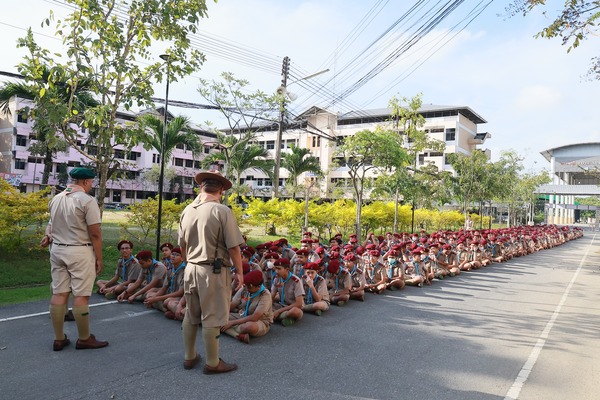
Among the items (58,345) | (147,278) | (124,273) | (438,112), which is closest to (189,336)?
(58,345)

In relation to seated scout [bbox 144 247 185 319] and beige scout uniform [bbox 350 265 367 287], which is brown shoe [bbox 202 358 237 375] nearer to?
seated scout [bbox 144 247 185 319]

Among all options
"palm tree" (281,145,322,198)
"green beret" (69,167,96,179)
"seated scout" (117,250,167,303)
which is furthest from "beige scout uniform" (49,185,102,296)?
"palm tree" (281,145,322,198)

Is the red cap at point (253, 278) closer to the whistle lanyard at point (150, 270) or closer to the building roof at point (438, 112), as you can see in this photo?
the whistle lanyard at point (150, 270)

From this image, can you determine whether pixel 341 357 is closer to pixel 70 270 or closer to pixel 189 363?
pixel 189 363

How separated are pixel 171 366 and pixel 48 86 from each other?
216 inches

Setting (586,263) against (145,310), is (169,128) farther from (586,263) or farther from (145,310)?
(586,263)

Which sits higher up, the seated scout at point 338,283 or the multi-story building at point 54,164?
the multi-story building at point 54,164

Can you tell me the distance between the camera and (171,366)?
4473mm

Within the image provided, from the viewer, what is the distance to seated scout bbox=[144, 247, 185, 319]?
6539 mm

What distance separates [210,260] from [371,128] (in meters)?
44.5

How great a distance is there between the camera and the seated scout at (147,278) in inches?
279

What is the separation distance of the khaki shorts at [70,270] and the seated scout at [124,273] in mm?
2776

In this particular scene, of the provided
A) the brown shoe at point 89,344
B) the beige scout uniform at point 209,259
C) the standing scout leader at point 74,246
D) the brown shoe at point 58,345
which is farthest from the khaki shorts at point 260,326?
the brown shoe at point 58,345

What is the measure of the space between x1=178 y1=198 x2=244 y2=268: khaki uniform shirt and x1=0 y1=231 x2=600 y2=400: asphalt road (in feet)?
3.91
